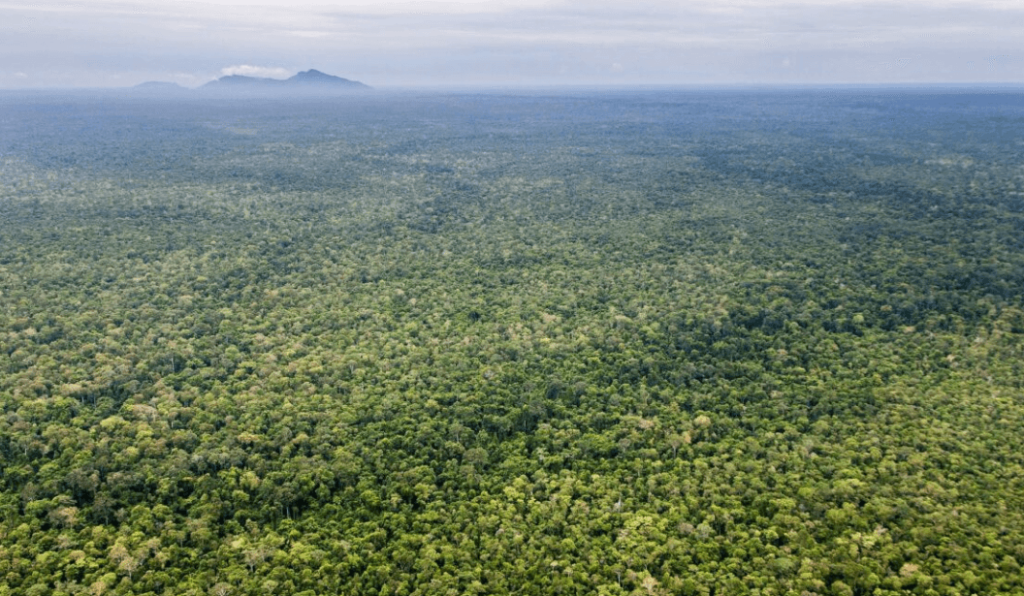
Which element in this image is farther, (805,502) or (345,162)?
(345,162)

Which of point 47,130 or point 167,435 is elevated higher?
point 47,130

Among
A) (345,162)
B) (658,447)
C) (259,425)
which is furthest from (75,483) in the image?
(345,162)

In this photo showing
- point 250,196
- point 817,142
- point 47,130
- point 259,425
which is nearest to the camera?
point 259,425

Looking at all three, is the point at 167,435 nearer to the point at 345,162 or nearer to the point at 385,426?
the point at 385,426

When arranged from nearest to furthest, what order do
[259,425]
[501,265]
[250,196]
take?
[259,425], [501,265], [250,196]

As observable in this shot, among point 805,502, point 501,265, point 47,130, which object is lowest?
point 805,502

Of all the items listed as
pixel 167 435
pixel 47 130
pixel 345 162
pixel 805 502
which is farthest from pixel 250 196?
pixel 47 130

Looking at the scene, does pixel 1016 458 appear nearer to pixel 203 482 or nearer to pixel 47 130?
pixel 203 482
